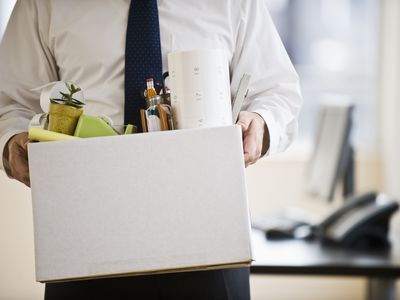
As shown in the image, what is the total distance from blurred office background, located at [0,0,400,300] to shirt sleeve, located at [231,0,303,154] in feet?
7.66

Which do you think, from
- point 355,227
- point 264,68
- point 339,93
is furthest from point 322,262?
point 339,93

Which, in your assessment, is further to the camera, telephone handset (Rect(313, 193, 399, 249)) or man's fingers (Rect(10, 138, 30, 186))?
telephone handset (Rect(313, 193, 399, 249))

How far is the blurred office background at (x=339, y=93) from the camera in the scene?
405cm

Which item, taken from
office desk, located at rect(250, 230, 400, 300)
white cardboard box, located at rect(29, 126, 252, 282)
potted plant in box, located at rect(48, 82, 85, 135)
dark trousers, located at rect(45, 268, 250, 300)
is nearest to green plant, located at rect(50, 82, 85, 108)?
potted plant in box, located at rect(48, 82, 85, 135)

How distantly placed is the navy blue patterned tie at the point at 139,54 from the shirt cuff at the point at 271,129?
216mm

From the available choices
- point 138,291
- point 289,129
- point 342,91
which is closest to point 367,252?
point 289,129

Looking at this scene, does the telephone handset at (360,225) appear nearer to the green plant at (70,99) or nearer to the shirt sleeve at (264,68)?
the shirt sleeve at (264,68)

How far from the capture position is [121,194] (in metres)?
1.16

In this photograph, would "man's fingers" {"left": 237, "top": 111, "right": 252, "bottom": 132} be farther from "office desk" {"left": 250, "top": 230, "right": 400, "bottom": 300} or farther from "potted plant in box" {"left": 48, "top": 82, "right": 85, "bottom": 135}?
"office desk" {"left": 250, "top": 230, "right": 400, "bottom": 300}

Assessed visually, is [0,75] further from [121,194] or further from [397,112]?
[397,112]

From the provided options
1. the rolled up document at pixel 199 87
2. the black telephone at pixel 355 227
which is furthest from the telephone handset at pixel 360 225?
the rolled up document at pixel 199 87

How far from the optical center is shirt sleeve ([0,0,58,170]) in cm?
148

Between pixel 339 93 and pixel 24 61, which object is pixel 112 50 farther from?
pixel 339 93

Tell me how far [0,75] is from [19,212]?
362 mm
